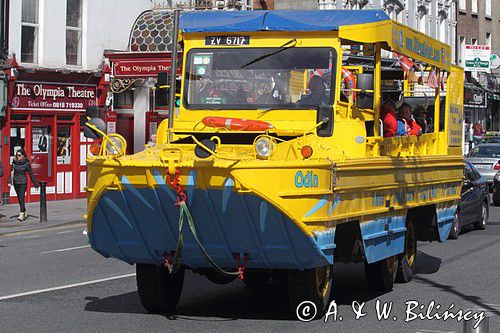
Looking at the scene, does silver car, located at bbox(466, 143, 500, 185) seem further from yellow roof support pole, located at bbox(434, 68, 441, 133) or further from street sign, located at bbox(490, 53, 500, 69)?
street sign, located at bbox(490, 53, 500, 69)

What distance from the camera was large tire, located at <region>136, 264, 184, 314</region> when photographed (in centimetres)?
1149

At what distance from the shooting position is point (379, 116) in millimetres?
12906

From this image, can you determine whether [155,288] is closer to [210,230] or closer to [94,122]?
[210,230]

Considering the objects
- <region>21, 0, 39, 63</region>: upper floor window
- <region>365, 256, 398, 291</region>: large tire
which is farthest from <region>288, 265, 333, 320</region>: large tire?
<region>21, 0, 39, 63</region>: upper floor window

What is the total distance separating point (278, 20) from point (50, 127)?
21.7 m

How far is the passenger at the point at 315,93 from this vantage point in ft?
39.4

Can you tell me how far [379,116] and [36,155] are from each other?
69.3 ft

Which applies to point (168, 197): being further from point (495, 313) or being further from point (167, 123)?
point (495, 313)

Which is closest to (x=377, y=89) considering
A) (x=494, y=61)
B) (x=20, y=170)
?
(x=20, y=170)

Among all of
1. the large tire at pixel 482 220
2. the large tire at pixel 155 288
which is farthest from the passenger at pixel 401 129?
the large tire at pixel 482 220

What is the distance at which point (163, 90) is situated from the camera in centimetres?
1247

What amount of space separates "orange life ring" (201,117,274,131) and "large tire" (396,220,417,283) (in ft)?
11.1

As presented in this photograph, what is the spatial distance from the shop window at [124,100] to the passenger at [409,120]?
22055mm

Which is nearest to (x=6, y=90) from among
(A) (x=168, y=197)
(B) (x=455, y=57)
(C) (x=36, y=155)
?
(C) (x=36, y=155)
